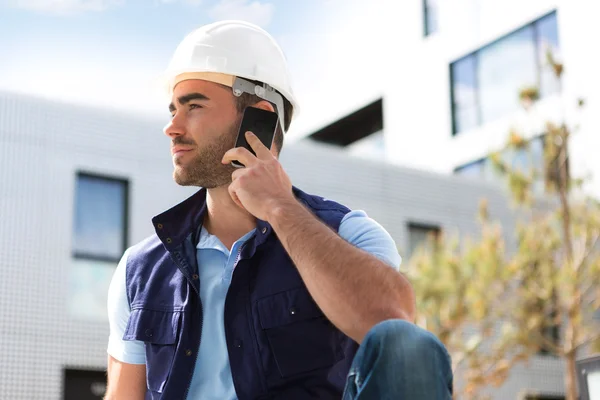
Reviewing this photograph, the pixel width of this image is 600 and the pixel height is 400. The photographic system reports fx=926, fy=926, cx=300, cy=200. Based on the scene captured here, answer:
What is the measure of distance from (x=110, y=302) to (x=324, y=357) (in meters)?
0.70

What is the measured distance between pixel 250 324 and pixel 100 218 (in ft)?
29.9

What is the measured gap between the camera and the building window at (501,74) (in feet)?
48.0

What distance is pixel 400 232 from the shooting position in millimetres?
13570

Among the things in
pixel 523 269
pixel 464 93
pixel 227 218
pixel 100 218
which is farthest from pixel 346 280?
pixel 464 93

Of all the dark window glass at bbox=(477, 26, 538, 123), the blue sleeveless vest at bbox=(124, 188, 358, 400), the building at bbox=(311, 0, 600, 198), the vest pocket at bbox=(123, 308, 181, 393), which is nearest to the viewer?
the blue sleeveless vest at bbox=(124, 188, 358, 400)

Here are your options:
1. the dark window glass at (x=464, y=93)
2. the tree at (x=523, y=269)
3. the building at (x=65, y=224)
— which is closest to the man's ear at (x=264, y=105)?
the tree at (x=523, y=269)

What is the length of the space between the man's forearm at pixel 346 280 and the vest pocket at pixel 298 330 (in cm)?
32

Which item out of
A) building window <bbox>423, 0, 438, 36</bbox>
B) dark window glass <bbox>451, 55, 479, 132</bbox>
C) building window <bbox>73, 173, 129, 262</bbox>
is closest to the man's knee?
building window <bbox>73, 173, 129, 262</bbox>

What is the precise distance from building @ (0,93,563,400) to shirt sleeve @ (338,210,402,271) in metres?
8.30

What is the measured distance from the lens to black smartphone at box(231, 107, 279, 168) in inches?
95.7

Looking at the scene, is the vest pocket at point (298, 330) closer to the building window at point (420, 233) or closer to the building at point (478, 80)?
the building at point (478, 80)

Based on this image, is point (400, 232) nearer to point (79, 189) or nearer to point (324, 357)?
point (79, 189)

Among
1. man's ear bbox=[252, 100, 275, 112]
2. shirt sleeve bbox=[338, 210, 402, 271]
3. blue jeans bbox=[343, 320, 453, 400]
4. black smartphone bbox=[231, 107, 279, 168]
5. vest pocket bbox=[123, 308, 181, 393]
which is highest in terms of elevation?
man's ear bbox=[252, 100, 275, 112]

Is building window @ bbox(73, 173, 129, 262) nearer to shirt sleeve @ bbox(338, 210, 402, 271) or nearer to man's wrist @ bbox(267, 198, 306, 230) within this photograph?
shirt sleeve @ bbox(338, 210, 402, 271)
